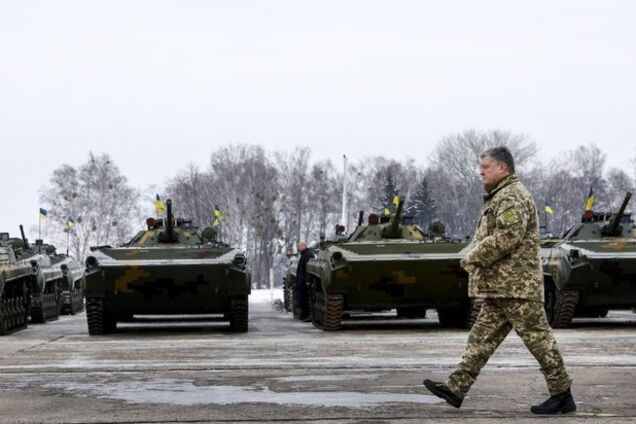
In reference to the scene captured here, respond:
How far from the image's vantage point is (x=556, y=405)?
26.8ft

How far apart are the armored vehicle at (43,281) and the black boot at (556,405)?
1740cm

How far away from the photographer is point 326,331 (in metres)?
19.8

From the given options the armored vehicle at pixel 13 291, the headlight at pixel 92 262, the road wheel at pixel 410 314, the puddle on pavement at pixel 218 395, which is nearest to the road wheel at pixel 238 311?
the headlight at pixel 92 262

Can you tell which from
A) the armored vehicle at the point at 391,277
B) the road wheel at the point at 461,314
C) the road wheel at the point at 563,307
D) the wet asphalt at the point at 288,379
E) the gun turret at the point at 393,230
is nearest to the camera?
the wet asphalt at the point at 288,379

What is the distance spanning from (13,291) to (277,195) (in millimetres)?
58055

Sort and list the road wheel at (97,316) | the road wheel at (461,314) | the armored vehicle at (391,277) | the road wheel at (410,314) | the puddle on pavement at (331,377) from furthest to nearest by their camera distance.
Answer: the road wheel at (410,314) → the road wheel at (461,314) → the armored vehicle at (391,277) → the road wheel at (97,316) → the puddle on pavement at (331,377)

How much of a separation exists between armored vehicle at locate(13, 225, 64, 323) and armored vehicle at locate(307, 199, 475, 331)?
7369 millimetres

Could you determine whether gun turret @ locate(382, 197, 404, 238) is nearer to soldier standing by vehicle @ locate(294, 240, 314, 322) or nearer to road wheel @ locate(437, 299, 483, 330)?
road wheel @ locate(437, 299, 483, 330)

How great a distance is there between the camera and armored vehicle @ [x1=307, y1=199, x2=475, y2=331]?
19.1 metres

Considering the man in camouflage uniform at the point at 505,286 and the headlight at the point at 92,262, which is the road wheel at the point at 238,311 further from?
the man in camouflage uniform at the point at 505,286

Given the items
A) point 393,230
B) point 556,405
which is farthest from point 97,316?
point 556,405

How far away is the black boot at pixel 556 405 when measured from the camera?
8.14 m

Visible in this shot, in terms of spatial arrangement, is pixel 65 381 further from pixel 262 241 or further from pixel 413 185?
pixel 413 185

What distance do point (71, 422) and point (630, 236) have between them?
15509 mm
